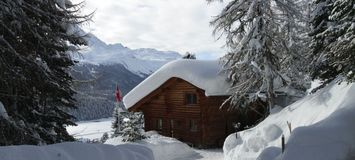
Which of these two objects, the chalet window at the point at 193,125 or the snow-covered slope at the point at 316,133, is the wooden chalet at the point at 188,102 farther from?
the snow-covered slope at the point at 316,133

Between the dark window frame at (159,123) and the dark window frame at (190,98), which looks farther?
the dark window frame at (159,123)

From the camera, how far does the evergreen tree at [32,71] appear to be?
8.81 m

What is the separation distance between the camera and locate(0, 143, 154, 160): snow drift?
478 centimetres

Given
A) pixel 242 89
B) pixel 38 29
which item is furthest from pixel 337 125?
pixel 242 89

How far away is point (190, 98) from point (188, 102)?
309 millimetres

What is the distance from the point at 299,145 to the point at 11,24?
270 inches

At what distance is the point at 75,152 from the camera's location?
521cm

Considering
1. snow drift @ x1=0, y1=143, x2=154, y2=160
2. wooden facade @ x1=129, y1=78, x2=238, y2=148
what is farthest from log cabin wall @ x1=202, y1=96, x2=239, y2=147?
snow drift @ x1=0, y1=143, x2=154, y2=160

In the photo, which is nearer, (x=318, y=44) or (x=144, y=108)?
(x=318, y=44)

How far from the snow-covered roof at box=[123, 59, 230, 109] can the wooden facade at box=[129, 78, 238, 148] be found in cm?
42

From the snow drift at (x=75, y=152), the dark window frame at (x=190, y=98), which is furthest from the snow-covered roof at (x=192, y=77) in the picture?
the snow drift at (x=75, y=152)

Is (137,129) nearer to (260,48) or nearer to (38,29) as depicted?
(260,48)

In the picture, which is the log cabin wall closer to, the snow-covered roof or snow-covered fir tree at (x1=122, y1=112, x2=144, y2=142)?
the snow-covered roof

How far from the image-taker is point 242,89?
896 inches
